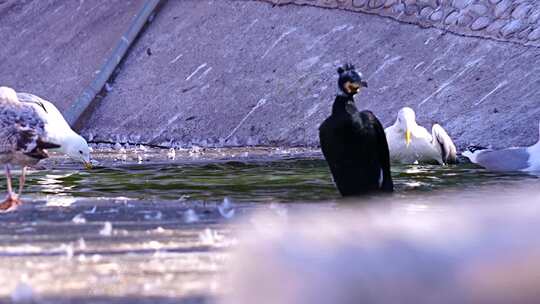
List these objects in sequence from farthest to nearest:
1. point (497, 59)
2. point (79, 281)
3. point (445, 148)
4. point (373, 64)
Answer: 1. point (373, 64)
2. point (497, 59)
3. point (445, 148)
4. point (79, 281)

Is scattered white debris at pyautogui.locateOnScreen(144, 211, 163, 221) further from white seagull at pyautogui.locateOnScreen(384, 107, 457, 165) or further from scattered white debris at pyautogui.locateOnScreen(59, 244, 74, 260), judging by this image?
white seagull at pyautogui.locateOnScreen(384, 107, 457, 165)

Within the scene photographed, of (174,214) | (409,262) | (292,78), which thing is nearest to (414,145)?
(292,78)

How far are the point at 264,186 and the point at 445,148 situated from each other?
351 centimetres

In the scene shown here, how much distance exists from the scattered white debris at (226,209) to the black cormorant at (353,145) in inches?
33.5

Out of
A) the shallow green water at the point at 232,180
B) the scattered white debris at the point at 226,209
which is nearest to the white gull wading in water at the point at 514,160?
the shallow green water at the point at 232,180

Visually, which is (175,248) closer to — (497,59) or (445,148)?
(445,148)

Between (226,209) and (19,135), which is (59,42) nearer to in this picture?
(19,135)

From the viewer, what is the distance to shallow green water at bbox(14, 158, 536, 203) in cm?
897

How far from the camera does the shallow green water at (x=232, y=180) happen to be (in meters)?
8.97

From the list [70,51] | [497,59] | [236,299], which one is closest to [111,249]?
[236,299]

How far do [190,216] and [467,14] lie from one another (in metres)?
11.4

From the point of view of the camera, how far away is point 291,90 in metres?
17.4

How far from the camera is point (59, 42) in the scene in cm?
2192

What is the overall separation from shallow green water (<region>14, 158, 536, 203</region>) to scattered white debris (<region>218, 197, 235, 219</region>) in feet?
1.90
